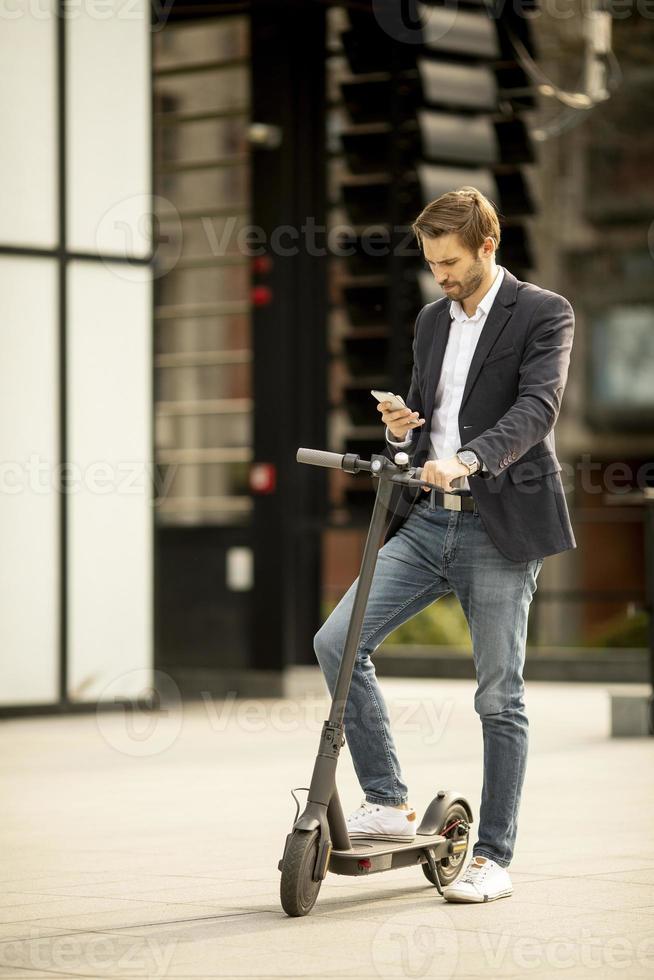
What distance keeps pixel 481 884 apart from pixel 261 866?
0.90 m

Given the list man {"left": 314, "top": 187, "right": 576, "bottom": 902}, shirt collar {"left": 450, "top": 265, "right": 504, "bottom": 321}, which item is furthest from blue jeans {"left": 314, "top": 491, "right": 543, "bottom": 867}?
shirt collar {"left": 450, "top": 265, "right": 504, "bottom": 321}

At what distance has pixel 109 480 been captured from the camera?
1050cm

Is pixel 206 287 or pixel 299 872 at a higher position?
pixel 206 287

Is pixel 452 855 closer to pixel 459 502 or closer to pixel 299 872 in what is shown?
pixel 299 872

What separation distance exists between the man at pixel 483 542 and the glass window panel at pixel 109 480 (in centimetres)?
545

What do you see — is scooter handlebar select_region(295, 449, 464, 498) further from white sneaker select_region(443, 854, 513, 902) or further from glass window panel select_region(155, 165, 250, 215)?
glass window panel select_region(155, 165, 250, 215)

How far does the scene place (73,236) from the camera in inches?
408

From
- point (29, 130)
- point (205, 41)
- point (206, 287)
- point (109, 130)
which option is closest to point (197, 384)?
point (206, 287)

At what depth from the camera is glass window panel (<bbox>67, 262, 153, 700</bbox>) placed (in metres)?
10.3

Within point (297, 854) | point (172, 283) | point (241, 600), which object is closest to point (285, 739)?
point (241, 600)

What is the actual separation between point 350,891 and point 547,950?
0.98 metres

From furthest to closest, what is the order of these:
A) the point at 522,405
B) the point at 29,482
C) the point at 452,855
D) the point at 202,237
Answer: the point at 202,237, the point at 29,482, the point at 452,855, the point at 522,405

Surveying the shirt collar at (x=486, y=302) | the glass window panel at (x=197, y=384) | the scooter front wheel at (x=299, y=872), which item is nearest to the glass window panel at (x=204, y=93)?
the glass window panel at (x=197, y=384)

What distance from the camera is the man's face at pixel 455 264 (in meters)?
4.99
